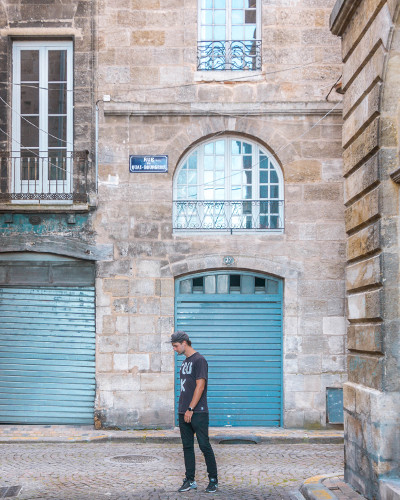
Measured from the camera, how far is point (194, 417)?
834cm

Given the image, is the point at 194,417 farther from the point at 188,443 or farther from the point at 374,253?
the point at 374,253

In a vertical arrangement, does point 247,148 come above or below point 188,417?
above

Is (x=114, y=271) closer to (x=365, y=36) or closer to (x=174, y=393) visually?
(x=174, y=393)

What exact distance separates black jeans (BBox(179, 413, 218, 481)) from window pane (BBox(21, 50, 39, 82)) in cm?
810

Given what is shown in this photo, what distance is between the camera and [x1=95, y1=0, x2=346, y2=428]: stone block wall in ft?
44.6

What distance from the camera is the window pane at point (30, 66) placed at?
46.7 feet

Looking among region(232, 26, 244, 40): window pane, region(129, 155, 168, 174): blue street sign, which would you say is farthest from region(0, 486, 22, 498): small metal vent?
region(232, 26, 244, 40): window pane

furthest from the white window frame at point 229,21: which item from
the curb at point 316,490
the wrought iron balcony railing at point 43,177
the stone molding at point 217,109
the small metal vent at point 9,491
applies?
the small metal vent at point 9,491

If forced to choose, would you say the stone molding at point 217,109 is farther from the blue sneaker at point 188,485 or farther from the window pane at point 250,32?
the blue sneaker at point 188,485

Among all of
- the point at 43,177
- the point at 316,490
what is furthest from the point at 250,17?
the point at 316,490

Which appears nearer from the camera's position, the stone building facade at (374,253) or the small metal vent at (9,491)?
the stone building facade at (374,253)

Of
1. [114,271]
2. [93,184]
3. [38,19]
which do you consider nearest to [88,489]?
[114,271]

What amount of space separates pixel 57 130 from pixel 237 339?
4985 millimetres

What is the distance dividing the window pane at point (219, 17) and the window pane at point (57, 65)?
2810mm
